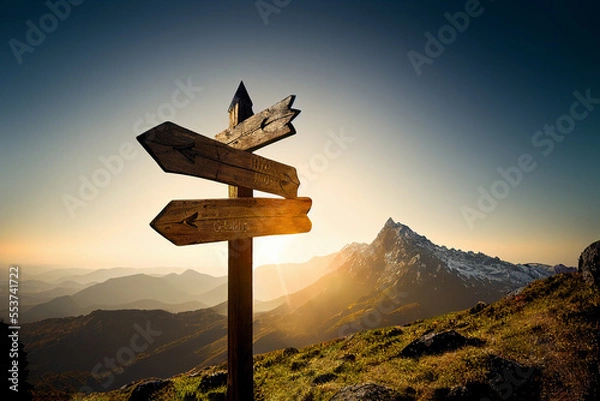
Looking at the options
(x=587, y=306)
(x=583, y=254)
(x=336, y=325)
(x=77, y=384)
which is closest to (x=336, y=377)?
(x=587, y=306)

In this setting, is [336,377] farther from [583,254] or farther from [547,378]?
[583,254]

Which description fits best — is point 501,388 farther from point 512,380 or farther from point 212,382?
point 212,382

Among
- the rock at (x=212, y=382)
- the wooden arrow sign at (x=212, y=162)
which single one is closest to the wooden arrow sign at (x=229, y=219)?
the wooden arrow sign at (x=212, y=162)

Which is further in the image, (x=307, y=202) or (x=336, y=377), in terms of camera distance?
(x=336, y=377)

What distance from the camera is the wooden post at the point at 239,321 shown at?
13.6 ft

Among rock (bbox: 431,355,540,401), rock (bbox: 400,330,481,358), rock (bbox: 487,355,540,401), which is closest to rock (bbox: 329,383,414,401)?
rock (bbox: 431,355,540,401)

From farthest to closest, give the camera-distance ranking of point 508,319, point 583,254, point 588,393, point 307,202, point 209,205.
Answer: point 583,254
point 508,319
point 588,393
point 307,202
point 209,205

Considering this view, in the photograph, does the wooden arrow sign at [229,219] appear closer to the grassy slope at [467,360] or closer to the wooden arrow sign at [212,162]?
the wooden arrow sign at [212,162]

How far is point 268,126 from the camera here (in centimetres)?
459

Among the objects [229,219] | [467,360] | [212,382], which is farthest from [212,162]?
[467,360]

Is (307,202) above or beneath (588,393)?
above

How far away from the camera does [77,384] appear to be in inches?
3413

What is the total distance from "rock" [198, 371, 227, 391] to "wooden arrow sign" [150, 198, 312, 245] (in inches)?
412

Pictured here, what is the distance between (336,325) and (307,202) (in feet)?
586
